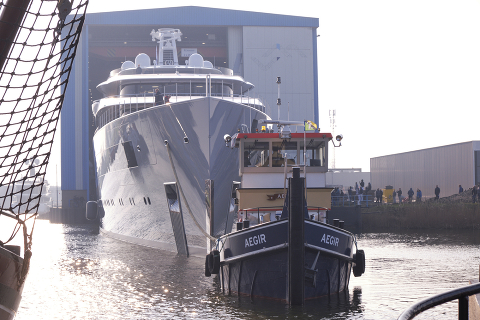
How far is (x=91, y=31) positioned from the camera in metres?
41.2

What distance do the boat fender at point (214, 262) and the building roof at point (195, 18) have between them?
29.6 metres

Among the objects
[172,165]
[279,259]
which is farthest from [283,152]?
[172,165]

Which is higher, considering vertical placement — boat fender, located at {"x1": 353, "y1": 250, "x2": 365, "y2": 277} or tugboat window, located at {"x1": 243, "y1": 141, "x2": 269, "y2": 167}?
tugboat window, located at {"x1": 243, "y1": 141, "x2": 269, "y2": 167}

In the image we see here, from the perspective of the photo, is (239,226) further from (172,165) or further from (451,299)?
(451,299)

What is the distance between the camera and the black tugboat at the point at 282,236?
10.5 metres

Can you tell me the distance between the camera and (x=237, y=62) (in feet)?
131

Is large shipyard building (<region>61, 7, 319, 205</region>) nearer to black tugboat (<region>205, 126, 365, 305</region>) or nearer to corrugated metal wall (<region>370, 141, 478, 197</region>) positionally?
corrugated metal wall (<region>370, 141, 478, 197</region>)

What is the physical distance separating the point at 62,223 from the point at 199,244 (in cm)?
2755

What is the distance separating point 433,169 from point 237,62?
16.8m

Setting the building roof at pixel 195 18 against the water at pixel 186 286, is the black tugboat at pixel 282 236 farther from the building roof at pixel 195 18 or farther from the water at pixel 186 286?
the building roof at pixel 195 18

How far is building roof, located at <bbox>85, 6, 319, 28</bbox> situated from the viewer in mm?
39406

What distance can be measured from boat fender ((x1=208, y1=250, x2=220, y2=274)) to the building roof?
29.6m

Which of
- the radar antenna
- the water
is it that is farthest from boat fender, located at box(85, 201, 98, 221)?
the radar antenna

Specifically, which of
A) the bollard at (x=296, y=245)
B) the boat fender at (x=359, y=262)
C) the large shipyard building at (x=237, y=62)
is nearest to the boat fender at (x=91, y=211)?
the large shipyard building at (x=237, y=62)
